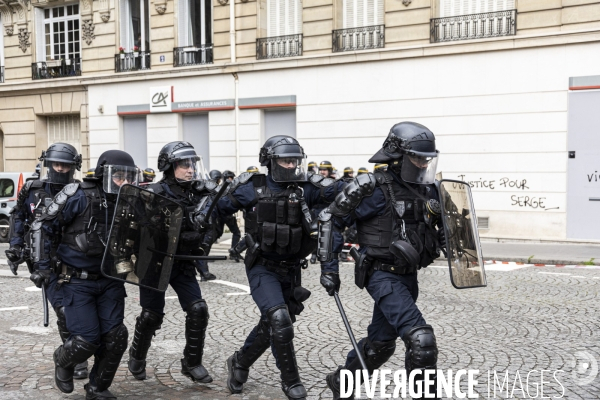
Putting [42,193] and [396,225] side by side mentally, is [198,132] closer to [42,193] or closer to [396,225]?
[42,193]

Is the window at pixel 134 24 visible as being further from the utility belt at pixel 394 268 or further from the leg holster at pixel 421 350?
the leg holster at pixel 421 350

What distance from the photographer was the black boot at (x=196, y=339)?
5.19 m

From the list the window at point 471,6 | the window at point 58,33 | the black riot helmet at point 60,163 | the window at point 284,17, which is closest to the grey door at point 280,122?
the window at point 284,17

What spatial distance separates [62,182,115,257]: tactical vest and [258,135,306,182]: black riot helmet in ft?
3.73

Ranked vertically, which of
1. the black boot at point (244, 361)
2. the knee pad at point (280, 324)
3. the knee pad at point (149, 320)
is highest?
the knee pad at point (280, 324)

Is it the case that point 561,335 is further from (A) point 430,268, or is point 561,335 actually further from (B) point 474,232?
(A) point 430,268

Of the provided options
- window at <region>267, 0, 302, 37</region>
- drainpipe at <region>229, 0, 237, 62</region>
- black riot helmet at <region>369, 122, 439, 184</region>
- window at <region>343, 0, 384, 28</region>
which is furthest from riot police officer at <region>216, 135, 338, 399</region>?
drainpipe at <region>229, 0, 237, 62</region>

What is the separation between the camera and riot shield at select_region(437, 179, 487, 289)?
4.44 m

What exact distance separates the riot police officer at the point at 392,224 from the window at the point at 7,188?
1405cm

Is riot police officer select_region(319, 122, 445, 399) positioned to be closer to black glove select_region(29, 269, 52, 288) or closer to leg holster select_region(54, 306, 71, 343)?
black glove select_region(29, 269, 52, 288)

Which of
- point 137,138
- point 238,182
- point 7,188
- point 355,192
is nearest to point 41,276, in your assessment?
point 238,182

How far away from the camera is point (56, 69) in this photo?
871 inches

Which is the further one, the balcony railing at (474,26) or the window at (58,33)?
the window at (58,33)

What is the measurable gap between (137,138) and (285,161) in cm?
1648
